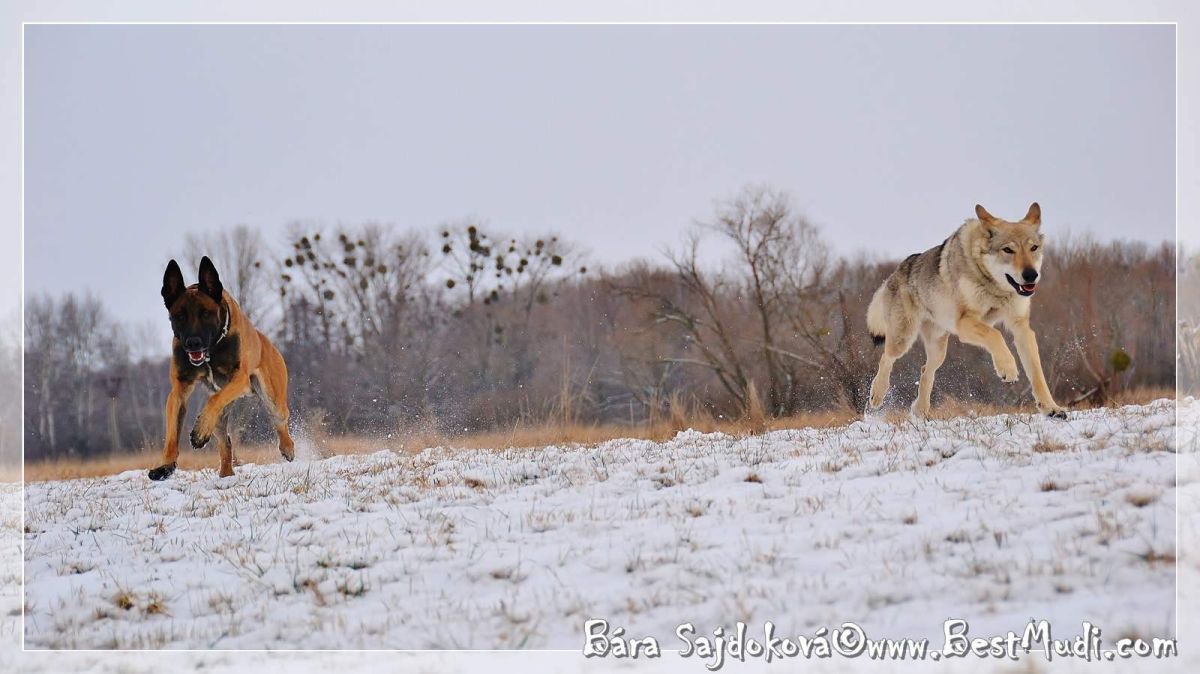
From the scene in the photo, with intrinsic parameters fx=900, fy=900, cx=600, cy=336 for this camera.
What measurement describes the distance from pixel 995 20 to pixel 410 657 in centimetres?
634

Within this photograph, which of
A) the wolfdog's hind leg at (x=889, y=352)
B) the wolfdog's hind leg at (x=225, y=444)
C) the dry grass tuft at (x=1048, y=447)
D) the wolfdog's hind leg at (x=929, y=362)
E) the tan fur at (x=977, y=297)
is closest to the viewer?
the dry grass tuft at (x=1048, y=447)

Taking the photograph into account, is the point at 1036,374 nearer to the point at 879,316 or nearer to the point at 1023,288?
the point at 1023,288

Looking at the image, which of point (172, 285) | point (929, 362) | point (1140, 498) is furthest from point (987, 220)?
point (172, 285)

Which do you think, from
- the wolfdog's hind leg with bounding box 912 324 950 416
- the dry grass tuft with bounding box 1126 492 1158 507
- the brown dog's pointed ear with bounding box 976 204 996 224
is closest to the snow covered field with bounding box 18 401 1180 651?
the dry grass tuft with bounding box 1126 492 1158 507

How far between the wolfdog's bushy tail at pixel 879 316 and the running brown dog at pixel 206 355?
583 cm

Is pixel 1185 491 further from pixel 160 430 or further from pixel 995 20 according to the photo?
pixel 160 430

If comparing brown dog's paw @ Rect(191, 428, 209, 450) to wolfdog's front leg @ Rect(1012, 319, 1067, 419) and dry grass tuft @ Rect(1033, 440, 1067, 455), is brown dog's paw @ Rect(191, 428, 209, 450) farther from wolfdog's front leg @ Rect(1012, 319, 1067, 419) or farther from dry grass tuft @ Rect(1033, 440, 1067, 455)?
wolfdog's front leg @ Rect(1012, 319, 1067, 419)

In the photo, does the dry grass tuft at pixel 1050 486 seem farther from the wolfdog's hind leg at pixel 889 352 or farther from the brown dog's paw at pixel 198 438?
the brown dog's paw at pixel 198 438

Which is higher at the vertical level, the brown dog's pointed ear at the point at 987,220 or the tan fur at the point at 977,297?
the brown dog's pointed ear at the point at 987,220

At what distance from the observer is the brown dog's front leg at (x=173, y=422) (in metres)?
7.42

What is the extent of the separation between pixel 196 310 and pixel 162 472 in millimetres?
1392

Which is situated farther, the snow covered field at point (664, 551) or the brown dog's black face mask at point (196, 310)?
the brown dog's black face mask at point (196, 310)

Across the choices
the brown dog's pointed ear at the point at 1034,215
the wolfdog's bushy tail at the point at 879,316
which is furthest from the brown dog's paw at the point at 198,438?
the brown dog's pointed ear at the point at 1034,215

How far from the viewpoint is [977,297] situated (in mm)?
7266
